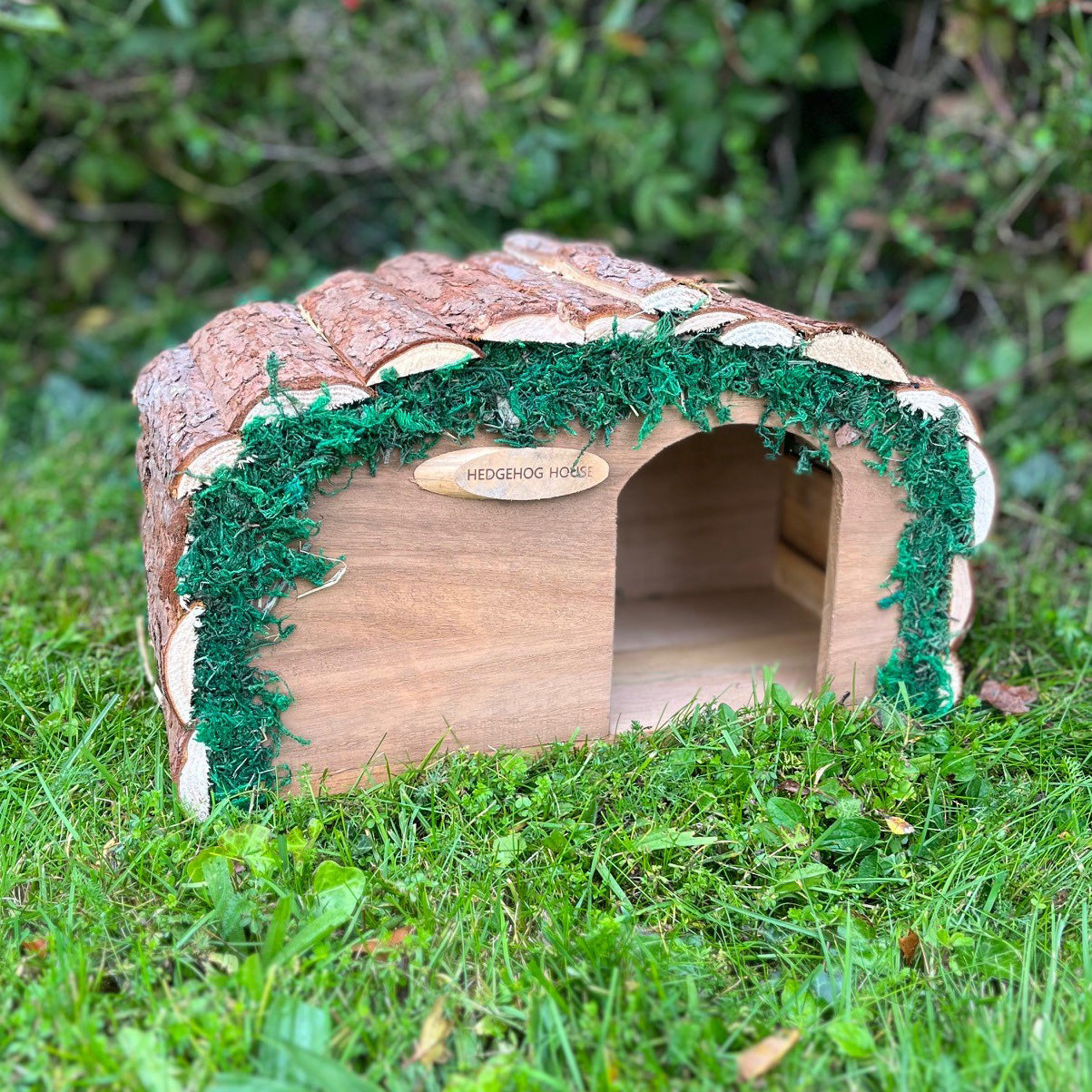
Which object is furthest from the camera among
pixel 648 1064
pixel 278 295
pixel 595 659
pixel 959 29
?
pixel 278 295

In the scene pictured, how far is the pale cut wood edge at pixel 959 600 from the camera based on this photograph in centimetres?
218

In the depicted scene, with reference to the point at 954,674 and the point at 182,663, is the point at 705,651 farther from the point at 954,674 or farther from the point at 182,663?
the point at 182,663

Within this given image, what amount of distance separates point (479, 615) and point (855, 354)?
0.80 m

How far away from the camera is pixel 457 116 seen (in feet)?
Answer: 12.5

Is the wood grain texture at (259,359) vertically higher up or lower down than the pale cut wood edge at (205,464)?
higher up

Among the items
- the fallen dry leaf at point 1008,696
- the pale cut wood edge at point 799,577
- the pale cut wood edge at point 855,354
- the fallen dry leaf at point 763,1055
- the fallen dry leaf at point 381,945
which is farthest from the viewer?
the pale cut wood edge at point 799,577

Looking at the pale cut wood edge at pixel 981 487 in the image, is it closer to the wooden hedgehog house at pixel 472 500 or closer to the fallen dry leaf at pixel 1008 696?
the wooden hedgehog house at pixel 472 500

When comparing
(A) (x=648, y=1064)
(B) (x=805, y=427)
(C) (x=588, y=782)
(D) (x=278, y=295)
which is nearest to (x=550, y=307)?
(B) (x=805, y=427)

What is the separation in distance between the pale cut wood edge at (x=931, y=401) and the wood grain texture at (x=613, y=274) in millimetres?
421

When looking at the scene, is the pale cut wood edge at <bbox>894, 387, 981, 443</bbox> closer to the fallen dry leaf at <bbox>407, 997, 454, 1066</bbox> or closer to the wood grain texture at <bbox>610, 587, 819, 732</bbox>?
the wood grain texture at <bbox>610, 587, 819, 732</bbox>

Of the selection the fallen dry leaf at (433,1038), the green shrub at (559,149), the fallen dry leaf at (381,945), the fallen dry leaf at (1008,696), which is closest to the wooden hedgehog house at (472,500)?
the fallen dry leaf at (1008,696)

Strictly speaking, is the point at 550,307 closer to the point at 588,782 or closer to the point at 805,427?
the point at 805,427

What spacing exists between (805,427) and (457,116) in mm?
2343

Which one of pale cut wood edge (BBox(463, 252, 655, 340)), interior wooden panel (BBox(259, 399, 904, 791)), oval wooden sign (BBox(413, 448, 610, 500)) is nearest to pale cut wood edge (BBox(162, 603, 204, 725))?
interior wooden panel (BBox(259, 399, 904, 791))
